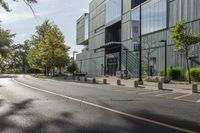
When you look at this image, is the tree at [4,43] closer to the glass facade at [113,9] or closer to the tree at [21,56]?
the glass facade at [113,9]

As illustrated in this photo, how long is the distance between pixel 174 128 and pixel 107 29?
259 ft

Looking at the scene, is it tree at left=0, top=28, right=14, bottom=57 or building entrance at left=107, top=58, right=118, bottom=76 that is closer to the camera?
tree at left=0, top=28, right=14, bottom=57

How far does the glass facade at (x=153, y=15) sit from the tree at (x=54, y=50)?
18.8 metres

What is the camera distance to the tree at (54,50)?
260ft

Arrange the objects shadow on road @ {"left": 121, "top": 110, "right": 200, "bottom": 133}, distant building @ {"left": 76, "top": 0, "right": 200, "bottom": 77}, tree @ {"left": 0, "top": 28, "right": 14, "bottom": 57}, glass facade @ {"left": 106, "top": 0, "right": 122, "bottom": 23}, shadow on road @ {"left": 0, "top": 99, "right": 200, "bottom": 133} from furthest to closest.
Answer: glass facade @ {"left": 106, "top": 0, "right": 122, "bottom": 23} → tree @ {"left": 0, "top": 28, "right": 14, "bottom": 57} → distant building @ {"left": 76, "top": 0, "right": 200, "bottom": 77} → shadow on road @ {"left": 121, "top": 110, "right": 200, "bottom": 133} → shadow on road @ {"left": 0, "top": 99, "right": 200, "bottom": 133}

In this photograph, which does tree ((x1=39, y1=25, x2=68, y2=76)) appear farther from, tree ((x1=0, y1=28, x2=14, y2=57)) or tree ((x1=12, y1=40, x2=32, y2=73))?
tree ((x1=12, y1=40, x2=32, y2=73))

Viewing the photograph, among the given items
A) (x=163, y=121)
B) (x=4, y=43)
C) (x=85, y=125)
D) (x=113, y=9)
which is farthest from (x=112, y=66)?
(x=85, y=125)

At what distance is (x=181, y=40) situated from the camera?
3906 centimetres

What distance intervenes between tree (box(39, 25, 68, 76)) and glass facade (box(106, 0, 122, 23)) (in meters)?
10.7

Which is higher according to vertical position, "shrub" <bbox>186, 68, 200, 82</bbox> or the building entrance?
the building entrance

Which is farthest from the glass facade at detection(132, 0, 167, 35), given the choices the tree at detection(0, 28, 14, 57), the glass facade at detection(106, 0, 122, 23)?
the tree at detection(0, 28, 14, 57)

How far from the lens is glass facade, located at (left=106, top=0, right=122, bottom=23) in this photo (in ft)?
255

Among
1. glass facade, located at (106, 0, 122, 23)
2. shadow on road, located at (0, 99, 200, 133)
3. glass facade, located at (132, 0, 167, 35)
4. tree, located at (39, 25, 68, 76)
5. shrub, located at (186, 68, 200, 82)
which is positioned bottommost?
shadow on road, located at (0, 99, 200, 133)

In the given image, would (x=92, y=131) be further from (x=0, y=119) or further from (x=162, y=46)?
(x=162, y=46)
